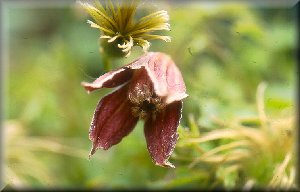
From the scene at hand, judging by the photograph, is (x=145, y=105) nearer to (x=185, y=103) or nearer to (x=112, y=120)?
(x=112, y=120)

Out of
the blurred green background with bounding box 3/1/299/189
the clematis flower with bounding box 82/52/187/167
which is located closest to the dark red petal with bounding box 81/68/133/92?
the clematis flower with bounding box 82/52/187/167

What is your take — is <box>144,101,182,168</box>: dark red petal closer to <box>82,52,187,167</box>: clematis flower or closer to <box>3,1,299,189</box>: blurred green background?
<box>82,52,187,167</box>: clematis flower

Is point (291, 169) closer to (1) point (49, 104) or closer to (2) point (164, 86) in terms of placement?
(2) point (164, 86)

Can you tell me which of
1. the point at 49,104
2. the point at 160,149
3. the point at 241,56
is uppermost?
the point at 160,149

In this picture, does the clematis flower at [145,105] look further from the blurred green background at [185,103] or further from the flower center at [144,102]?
the blurred green background at [185,103]

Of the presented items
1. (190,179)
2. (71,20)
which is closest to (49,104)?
(71,20)

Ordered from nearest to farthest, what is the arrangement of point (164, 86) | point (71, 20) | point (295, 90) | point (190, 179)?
point (164, 86)
point (190, 179)
point (295, 90)
point (71, 20)

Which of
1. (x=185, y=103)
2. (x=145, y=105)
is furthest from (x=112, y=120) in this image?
(x=185, y=103)
